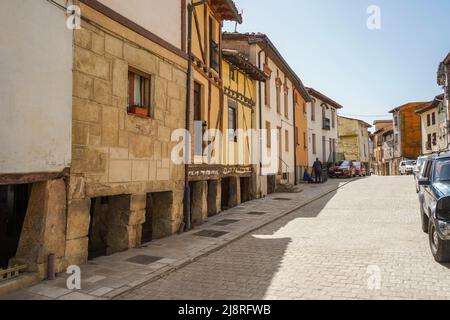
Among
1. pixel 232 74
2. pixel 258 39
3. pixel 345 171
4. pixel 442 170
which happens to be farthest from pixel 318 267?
pixel 345 171

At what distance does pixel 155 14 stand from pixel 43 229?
18.8 feet

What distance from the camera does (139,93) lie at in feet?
26.1

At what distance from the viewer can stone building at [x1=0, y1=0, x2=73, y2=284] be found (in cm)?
476

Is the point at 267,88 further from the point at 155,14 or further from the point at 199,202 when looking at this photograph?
the point at 155,14

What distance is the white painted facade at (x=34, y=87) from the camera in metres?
4.73

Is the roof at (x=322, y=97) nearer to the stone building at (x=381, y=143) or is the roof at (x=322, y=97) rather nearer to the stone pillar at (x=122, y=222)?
the stone building at (x=381, y=143)

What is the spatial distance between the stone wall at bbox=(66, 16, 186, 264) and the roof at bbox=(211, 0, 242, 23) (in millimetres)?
3898

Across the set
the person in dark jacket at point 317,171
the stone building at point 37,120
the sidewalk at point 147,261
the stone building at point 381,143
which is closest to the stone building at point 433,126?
the stone building at point 381,143

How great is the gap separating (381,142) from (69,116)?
6556cm

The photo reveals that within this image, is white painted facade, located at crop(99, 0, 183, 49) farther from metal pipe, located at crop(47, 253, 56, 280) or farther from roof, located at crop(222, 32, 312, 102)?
roof, located at crop(222, 32, 312, 102)

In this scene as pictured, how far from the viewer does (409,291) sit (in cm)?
470

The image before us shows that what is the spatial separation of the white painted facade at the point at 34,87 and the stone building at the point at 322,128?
25.8 m

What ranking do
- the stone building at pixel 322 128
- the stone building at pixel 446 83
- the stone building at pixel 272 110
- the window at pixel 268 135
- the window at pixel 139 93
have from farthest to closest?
the stone building at pixel 322 128 → the stone building at pixel 446 83 → the window at pixel 268 135 → the stone building at pixel 272 110 → the window at pixel 139 93

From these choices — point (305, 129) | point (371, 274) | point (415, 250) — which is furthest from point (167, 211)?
point (305, 129)
